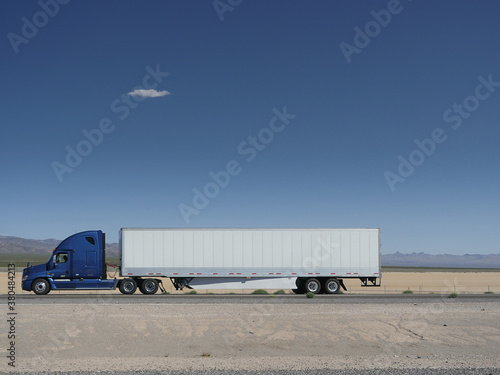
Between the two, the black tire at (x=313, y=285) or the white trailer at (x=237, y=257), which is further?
the black tire at (x=313, y=285)

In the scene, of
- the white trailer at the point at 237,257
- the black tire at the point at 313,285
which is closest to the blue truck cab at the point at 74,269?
the white trailer at the point at 237,257

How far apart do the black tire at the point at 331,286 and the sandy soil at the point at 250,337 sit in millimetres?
7367

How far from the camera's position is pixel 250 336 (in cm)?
1734

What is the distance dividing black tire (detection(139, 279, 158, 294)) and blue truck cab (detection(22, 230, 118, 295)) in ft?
5.02

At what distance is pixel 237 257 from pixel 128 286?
639cm

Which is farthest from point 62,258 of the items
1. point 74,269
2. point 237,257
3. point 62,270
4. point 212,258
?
point 237,257

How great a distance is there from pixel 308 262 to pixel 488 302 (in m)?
9.64

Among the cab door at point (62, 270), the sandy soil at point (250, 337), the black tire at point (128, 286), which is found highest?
the cab door at point (62, 270)

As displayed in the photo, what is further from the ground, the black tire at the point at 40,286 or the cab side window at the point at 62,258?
the cab side window at the point at 62,258

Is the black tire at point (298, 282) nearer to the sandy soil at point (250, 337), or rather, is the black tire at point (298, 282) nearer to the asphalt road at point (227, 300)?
the asphalt road at point (227, 300)

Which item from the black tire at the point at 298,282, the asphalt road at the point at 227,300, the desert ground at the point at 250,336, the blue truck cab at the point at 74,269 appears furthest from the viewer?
the black tire at the point at 298,282

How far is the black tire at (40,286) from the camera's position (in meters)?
29.4

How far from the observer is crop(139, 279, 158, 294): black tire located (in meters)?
30.5

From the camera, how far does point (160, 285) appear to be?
31406mm
